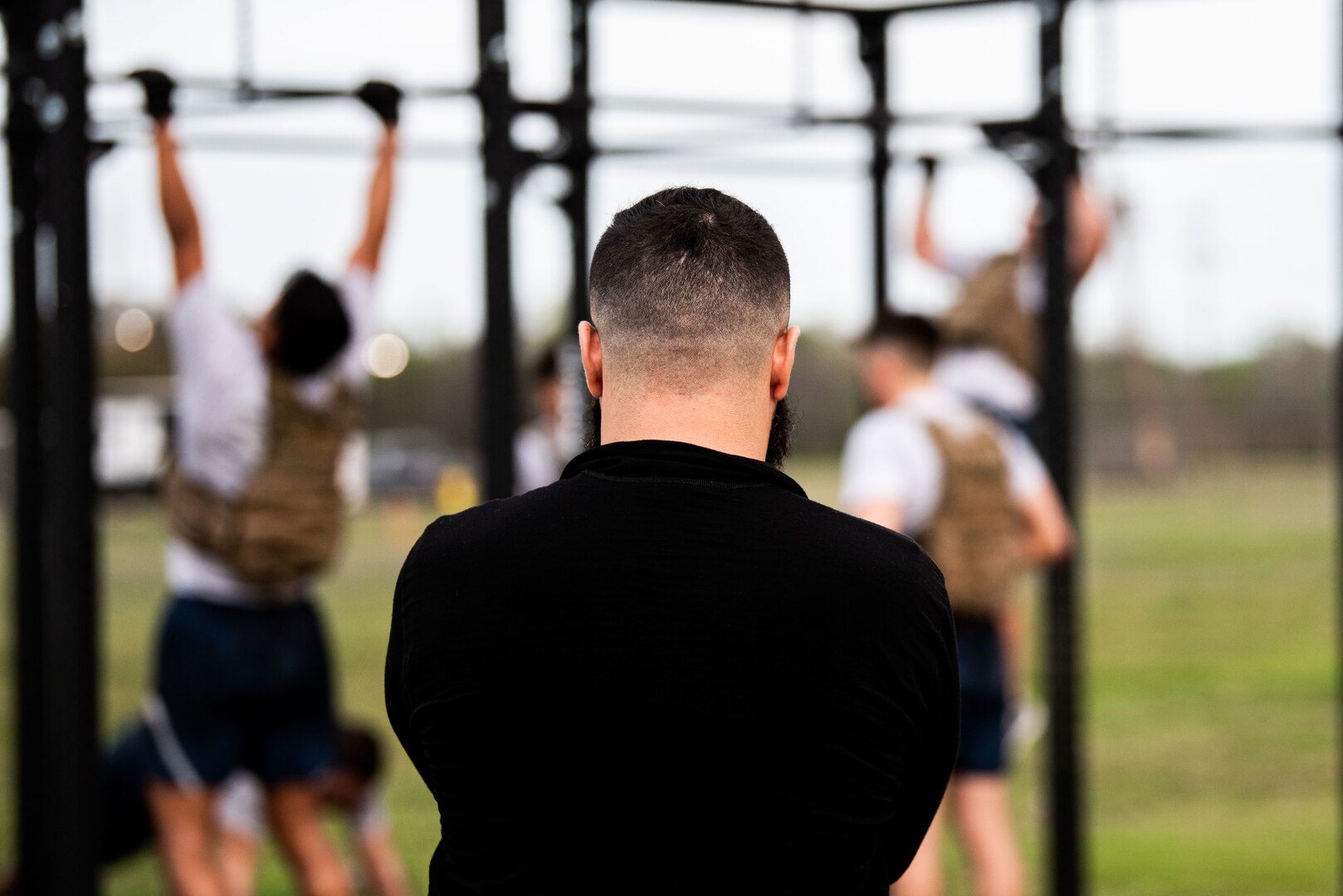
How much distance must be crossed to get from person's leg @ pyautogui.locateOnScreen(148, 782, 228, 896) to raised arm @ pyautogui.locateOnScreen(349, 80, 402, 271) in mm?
1451

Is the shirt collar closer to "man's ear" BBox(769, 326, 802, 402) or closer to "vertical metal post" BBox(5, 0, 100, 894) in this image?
"man's ear" BBox(769, 326, 802, 402)

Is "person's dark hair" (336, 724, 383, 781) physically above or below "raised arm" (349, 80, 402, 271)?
below

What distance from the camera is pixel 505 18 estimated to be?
11.0 ft

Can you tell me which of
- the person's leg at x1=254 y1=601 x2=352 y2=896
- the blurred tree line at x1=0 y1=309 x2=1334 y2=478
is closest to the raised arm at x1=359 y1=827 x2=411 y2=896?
the person's leg at x1=254 y1=601 x2=352 y2=896

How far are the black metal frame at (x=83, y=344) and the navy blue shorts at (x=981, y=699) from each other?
321 millimetres

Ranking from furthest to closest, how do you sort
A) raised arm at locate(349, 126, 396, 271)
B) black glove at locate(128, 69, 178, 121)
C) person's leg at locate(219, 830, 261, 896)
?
person's leg at locate(219, 830, 261, 896) < raised arm at locate(349, 126, 396, 271) < black glove at locate(128, 69, 178, 121)

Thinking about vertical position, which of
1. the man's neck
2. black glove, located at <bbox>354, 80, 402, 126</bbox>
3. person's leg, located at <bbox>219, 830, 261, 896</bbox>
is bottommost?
person's leg, located at <bbox>219, 830, 261, 896</bbox>

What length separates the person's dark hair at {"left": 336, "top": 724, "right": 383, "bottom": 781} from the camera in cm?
466

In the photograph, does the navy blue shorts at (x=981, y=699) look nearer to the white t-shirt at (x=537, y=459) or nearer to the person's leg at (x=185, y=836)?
the person's leg at (x=185, y=836)

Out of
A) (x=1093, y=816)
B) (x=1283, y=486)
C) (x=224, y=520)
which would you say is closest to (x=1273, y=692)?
(x=1093, y=816)

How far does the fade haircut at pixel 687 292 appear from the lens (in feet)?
4.73

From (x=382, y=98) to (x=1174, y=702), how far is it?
28.0ft

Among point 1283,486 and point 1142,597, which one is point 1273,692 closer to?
point 1142,597

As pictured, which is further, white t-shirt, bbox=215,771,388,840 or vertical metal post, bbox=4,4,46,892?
white t-shirt, bbox=215,771,388,840
